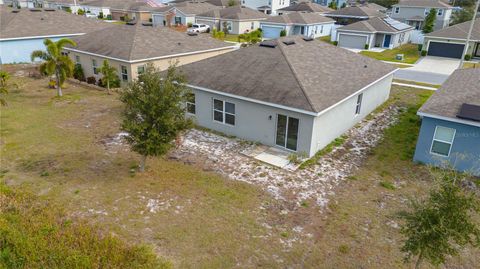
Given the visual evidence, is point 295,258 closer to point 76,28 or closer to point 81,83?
point 81,83

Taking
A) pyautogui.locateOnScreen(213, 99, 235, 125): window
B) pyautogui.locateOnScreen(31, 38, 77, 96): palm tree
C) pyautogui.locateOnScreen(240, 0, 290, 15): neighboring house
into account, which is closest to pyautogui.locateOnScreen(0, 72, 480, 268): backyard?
pyautogui.locateOnScreen(213, 99, 235, 125): window

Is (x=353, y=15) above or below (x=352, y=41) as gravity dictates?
above

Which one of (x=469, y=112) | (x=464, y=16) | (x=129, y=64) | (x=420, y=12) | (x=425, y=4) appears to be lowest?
(x=129, y=64)

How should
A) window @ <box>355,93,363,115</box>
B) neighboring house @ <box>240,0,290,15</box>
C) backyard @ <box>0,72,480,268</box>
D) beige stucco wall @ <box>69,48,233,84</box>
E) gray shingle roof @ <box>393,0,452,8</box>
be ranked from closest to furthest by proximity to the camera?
backyard @ <box>0,72,480,268</box>
window @ <box>355,93,363,115</box>
beige stucco wall @ <box>69,48,233,84</box>
gray shingle roof @ <box>393,0,452,8</box>
neighboring house @ <box>240,0,290,15</box>

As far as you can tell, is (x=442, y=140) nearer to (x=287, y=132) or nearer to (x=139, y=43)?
(x=287, y=132)

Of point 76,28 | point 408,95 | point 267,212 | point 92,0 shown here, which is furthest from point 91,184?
point 92,0

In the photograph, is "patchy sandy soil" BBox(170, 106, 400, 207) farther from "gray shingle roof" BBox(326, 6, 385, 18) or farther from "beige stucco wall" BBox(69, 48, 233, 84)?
"gray shingle roof" BBox(326, 6, 385, 18)

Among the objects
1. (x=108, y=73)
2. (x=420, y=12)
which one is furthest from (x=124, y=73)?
(x=420, y=12)
